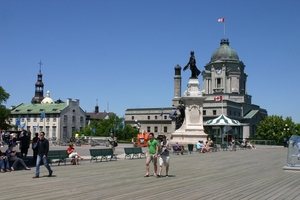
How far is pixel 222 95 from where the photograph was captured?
11719 cm

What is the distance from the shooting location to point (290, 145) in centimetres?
2042

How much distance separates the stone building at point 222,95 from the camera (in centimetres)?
11325

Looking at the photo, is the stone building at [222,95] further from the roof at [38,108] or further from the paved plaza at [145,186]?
the paved plaza at [145,186]

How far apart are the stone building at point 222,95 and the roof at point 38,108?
29.0 m

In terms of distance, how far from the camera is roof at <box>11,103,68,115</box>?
343 ft

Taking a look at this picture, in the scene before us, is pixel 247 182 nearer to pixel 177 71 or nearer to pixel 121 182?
pixel 121 182

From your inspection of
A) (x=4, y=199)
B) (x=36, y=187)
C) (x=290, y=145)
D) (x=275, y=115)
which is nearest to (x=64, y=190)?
(x=36, y=187)

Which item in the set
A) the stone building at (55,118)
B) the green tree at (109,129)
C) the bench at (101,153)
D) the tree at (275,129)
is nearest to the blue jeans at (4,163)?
the bench at (101,153)

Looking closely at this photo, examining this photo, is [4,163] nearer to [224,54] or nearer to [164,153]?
[164,153]

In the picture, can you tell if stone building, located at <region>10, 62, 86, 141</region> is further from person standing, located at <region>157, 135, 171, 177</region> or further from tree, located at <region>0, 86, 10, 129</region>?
person standing, located at <region>157, 135, 171, 177</region>

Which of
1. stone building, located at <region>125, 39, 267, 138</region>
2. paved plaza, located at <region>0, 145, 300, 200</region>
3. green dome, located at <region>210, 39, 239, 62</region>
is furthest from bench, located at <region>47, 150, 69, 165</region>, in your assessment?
green dome, located at <region>210, 39, 239, 62</region>

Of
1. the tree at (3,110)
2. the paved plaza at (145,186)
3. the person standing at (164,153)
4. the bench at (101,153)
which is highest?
the tree at (3,110)

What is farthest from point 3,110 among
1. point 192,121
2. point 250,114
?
point 250,114

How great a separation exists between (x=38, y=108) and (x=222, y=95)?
51.3 meters
